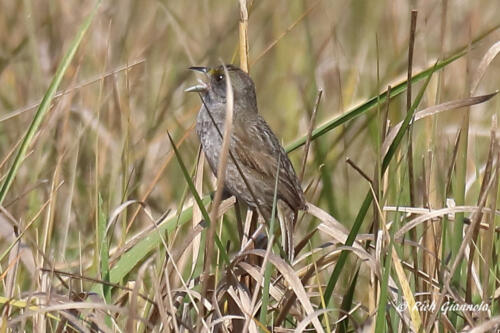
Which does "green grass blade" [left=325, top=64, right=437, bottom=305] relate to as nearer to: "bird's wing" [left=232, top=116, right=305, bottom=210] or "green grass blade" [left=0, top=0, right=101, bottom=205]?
"green grass blade" [left=0, top=0, right=101, bottom=205]

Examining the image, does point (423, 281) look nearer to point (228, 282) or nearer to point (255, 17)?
point (228, 282)

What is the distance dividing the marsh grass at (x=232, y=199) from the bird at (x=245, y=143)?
0.41 feet

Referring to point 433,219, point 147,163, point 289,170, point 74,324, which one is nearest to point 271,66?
point 147,163

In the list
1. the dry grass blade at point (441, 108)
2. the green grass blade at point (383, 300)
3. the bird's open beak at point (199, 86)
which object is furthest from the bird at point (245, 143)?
the green grass blade at point (383, 300)

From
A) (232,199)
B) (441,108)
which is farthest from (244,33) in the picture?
(441,108)

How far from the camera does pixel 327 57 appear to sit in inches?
267

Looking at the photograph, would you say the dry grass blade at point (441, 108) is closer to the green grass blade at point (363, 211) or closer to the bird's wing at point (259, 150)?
the green grass blade at point (363, 211)

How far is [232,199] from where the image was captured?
13.3 ft

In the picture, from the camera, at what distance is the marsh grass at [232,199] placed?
3.12 m

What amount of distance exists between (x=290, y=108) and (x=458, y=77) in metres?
1.00

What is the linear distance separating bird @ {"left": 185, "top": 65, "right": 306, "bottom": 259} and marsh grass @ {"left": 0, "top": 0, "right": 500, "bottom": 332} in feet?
0.41

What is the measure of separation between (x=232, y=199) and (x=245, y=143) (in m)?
0.61

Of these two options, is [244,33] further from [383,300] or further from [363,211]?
[383,300]

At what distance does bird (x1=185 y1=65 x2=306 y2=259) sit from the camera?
4.22 m
